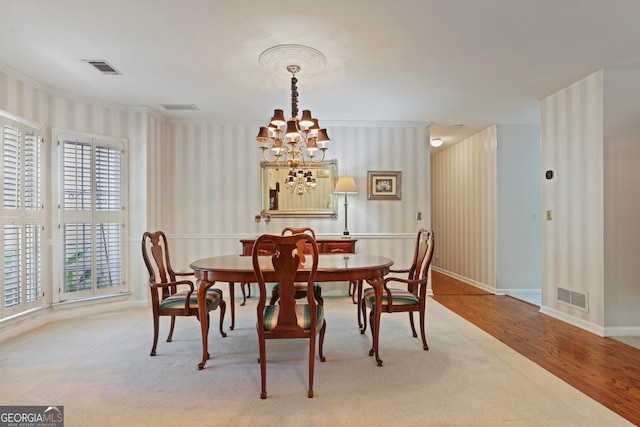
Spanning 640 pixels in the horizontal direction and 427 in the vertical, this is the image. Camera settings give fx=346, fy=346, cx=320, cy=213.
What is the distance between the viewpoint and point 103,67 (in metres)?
3.18

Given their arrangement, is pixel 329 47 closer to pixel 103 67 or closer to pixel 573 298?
pixel 103 67

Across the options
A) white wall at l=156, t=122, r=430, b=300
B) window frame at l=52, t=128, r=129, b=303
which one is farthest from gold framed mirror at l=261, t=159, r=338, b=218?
window frame at l=52, t=128, r=129, b=303

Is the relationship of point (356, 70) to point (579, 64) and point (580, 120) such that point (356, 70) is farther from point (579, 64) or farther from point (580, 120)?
point (580, 120)

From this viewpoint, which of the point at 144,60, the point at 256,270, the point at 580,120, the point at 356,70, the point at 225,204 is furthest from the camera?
the point at 225,204

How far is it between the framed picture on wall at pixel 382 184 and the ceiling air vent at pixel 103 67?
330 cm

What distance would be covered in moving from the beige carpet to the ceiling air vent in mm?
2470

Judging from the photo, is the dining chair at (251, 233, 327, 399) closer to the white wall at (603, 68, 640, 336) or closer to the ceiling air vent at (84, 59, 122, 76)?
the ceiling air vent at (84, 59, 122, 76)

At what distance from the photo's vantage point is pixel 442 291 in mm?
5215

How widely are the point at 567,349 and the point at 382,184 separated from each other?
2933 millimetres

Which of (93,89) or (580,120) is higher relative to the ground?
(93,89)

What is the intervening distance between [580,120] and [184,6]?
3.76 m

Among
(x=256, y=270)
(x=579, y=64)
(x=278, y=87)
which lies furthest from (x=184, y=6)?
(x=579, y=64)

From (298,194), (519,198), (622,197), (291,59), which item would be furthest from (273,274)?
(519,198)

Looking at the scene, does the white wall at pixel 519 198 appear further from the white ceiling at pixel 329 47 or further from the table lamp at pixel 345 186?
the table lamp at pixel 345 186
